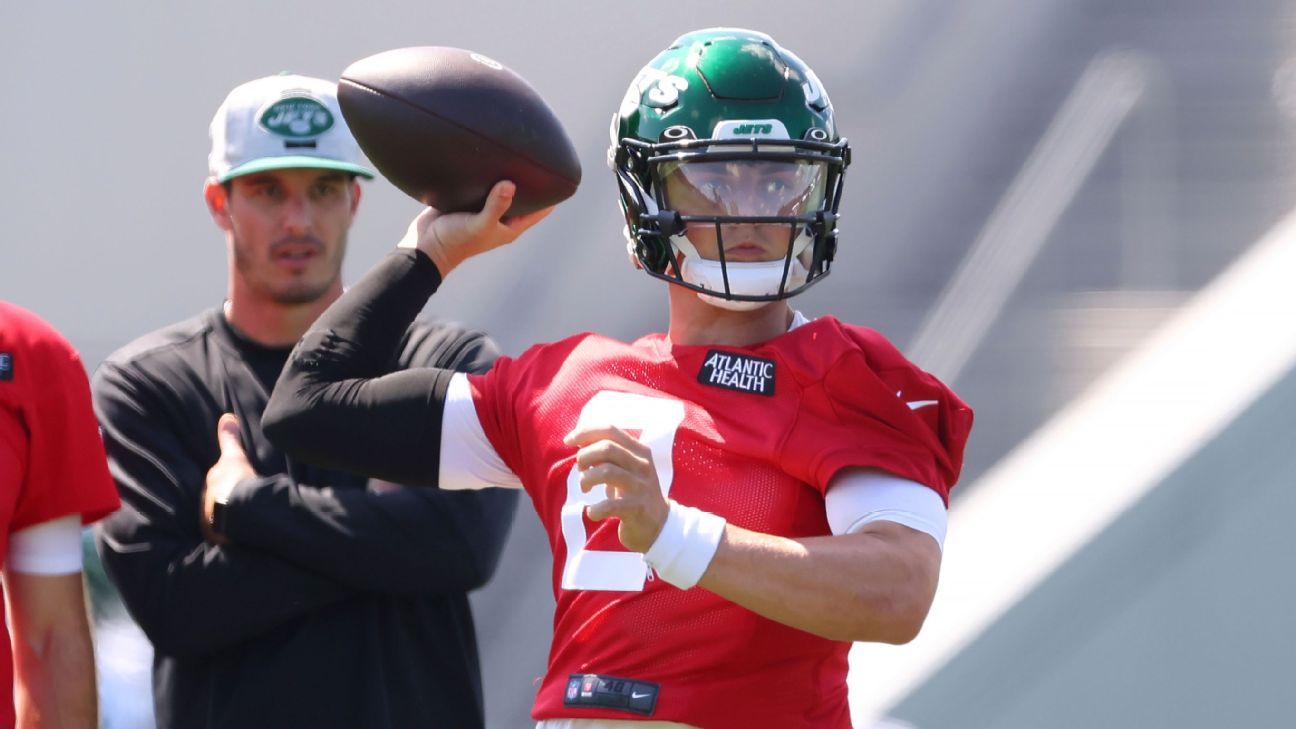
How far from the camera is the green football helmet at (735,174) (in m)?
1.99

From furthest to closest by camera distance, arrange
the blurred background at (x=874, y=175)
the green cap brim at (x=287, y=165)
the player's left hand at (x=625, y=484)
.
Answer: the blurred background at (x=874, y=175) < the green cap brim at (x=287, y=165) < the player's left hand at (x=625, y=484)

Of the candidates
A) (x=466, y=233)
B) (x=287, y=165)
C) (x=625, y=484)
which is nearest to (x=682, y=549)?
(x=625, y=484)

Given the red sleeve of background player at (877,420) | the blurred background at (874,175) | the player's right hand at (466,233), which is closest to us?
the red sleeve of background player at (877,420)

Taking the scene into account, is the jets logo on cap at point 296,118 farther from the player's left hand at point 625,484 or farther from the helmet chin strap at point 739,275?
the player's left hand at point 625,484

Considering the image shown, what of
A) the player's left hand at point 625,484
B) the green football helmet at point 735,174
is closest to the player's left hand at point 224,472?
the green football helmet at point 735,174

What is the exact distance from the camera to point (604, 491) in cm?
188

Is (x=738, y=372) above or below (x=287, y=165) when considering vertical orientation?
below

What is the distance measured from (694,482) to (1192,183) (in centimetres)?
307

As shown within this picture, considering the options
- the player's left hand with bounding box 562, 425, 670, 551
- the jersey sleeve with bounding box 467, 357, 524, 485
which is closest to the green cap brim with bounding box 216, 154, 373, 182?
the jersey sleeve with bounding box 467, 357, 524, 485

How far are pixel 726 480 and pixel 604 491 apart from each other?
13 centimetres

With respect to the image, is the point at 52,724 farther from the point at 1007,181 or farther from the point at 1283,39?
the point at 1283,39

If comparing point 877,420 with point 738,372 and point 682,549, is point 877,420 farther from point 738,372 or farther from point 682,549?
point 682,549

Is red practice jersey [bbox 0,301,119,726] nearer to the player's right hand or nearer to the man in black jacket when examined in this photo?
the man in black jacket

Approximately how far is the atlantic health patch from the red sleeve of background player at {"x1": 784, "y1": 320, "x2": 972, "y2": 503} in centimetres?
5
